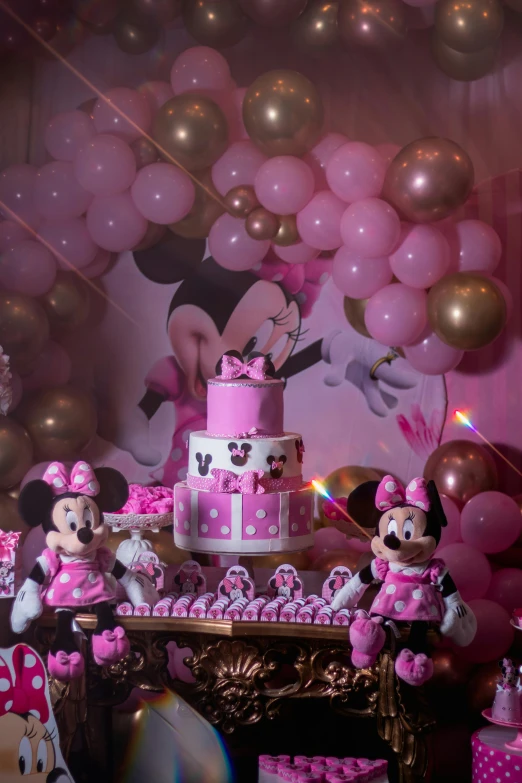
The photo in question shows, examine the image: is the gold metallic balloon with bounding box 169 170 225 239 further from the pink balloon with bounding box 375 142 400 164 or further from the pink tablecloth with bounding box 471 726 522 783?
the pink tablecloth with bounding box 471 726 522 783

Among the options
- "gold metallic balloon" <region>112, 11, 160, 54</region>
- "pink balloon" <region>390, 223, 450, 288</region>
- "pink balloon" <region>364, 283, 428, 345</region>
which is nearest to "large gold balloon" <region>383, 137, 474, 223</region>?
"pink balloon" <region>390, 223, 450, 288</region>

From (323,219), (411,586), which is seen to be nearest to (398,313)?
(323,219)

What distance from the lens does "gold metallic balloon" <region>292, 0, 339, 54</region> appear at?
4.07m

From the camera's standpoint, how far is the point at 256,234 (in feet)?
13.2

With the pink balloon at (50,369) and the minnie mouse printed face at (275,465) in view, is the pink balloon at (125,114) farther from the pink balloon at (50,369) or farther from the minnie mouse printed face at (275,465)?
the minnie mouse printed face at (275,465)

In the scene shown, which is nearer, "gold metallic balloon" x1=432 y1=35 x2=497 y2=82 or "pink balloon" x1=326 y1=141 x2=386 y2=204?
"pink balloon" x1=326 y1=141 x2=386 y2=204

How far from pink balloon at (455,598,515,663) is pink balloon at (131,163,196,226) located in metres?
1.91

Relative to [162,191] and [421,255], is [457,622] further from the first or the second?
[162,191]

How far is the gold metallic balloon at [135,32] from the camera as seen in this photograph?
4.25m

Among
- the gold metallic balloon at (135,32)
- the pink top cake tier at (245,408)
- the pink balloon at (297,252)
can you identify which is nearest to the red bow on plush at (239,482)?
the pink top cake tier at (245,408)

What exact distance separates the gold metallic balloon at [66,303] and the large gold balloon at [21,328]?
0.09 meters

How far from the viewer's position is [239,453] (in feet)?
10.5

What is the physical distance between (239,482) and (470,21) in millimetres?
1960

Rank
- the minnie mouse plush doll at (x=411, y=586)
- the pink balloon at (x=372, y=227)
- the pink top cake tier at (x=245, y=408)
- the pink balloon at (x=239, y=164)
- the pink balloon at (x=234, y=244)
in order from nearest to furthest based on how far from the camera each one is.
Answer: the minnie mouse plush doll at (x=411, y=586) → the pink top cake tier at (x=245, y=408) → the pink balloon at (x=372, y=227) → the pink balloon at (x=239, y=164) → the pink balloon at (x=234, y=244)
